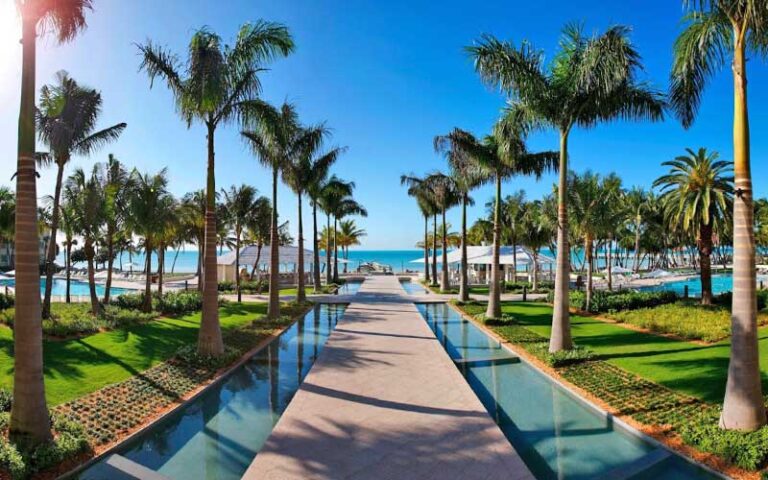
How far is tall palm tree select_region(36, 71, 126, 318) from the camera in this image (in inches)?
569

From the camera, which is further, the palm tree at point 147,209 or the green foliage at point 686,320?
the palm tree at point 147,209

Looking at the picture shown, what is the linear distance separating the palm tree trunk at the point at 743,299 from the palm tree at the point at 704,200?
46.3ft

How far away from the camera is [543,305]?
22578 mm

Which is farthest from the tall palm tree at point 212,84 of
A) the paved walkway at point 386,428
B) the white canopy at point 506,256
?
the white canopy at point 506,256

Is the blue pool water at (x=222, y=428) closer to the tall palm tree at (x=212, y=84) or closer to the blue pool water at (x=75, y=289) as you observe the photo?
the tall palm tree at (x=212, y=84)

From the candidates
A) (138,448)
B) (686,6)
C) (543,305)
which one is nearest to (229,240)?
(543,305)

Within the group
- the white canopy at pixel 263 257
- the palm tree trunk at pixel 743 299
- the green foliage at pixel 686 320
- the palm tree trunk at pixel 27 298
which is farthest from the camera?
the white canopy at pixel 263 257

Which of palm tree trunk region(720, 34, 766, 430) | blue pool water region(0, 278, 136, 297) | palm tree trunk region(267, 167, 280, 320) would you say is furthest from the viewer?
blue pool water region(0, 278, 136, 297)

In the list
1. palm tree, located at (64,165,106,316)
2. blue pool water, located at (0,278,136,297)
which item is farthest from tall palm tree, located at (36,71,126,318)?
blue pool water, located at (0,278,136,297)

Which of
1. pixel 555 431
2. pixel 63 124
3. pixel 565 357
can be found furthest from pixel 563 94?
pixel 63 124

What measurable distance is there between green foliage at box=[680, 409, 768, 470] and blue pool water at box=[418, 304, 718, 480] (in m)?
0.42

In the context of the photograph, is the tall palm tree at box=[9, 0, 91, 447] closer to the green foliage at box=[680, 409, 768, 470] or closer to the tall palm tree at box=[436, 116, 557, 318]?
the green foliage at box=[680, 409, 768, 470]

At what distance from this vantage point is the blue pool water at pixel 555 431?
19.1 feet

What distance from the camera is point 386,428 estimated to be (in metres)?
6.76
